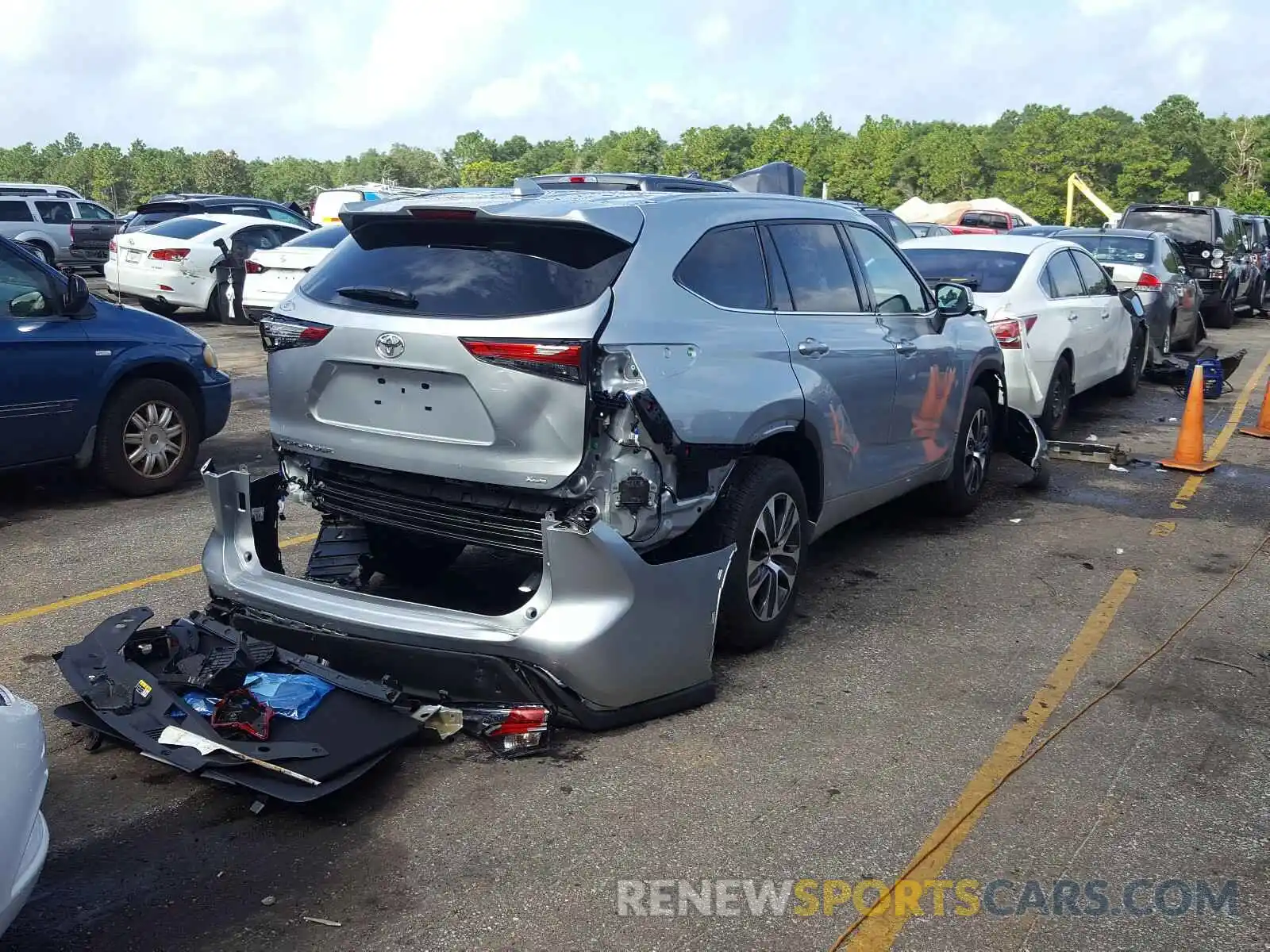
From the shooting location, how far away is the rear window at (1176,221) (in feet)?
69.6

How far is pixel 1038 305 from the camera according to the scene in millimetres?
9859

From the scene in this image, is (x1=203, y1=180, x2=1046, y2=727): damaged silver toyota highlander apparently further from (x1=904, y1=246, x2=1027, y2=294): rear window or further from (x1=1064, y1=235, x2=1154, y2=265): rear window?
(x1=1064, y1=235, x2=1154, y2=265): rear window

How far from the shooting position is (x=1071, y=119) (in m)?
76.4

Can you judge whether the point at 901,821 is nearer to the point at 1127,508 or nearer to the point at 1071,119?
the point at 1127,508

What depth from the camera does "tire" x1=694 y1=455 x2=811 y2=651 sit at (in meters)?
4.89

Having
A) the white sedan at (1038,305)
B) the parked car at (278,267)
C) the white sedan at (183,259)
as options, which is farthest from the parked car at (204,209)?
the white sedan at (1038,305)

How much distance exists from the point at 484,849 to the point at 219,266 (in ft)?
50.9

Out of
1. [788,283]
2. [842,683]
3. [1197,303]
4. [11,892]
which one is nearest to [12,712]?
[11,892]

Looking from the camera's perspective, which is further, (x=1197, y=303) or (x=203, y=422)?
(x=1197, y=303)

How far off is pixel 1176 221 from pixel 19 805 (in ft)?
73.7

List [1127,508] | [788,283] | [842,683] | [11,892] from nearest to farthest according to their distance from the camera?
[11,892], [842,683], [788,283], [1127,508]

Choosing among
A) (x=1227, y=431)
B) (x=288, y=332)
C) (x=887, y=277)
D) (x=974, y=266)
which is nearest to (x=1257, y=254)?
(x=1227, y=431)

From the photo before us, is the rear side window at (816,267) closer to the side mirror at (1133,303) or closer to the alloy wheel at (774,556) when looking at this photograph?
the alloy wheel at (774,556)

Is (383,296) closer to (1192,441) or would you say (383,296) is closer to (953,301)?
(953,301)
